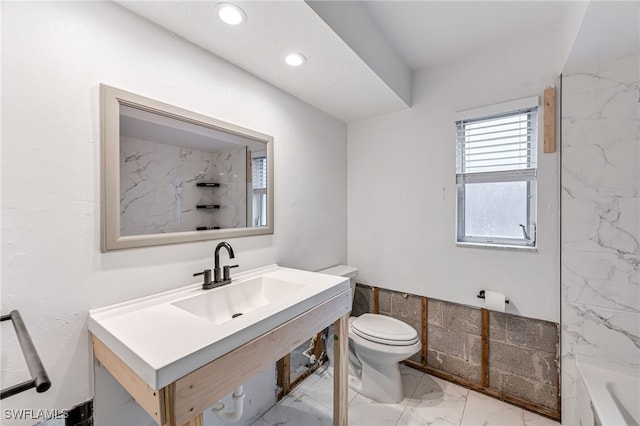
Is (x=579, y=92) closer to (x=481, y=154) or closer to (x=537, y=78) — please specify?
(x=537, y=78)

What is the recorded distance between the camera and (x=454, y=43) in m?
1.87

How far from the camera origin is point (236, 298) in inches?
56.1

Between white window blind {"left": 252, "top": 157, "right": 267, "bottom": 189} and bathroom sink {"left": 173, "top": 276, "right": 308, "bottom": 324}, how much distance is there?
576 millimetres

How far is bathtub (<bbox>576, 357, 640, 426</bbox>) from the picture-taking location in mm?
1231

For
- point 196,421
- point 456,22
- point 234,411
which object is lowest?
point 234,411

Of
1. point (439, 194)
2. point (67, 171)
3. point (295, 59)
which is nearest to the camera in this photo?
point (67, 171)

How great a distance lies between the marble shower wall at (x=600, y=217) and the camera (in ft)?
4.77

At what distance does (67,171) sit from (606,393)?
2571 mm

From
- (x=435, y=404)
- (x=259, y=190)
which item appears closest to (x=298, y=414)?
(x=435, y=404)

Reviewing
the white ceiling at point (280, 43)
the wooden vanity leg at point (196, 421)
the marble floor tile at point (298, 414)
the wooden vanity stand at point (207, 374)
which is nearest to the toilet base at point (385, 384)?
the marble floor tile at point (298, 414)

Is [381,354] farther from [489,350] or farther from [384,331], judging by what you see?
[489,350]

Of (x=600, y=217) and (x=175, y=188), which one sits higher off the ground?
(x=175, y=188)

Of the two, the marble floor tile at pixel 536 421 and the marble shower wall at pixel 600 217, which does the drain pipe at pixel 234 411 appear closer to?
the marble floor tile at pixel 536 421

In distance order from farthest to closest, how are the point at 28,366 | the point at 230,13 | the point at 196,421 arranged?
the point at 230,13, the point at 196,421, the point at 28,366
